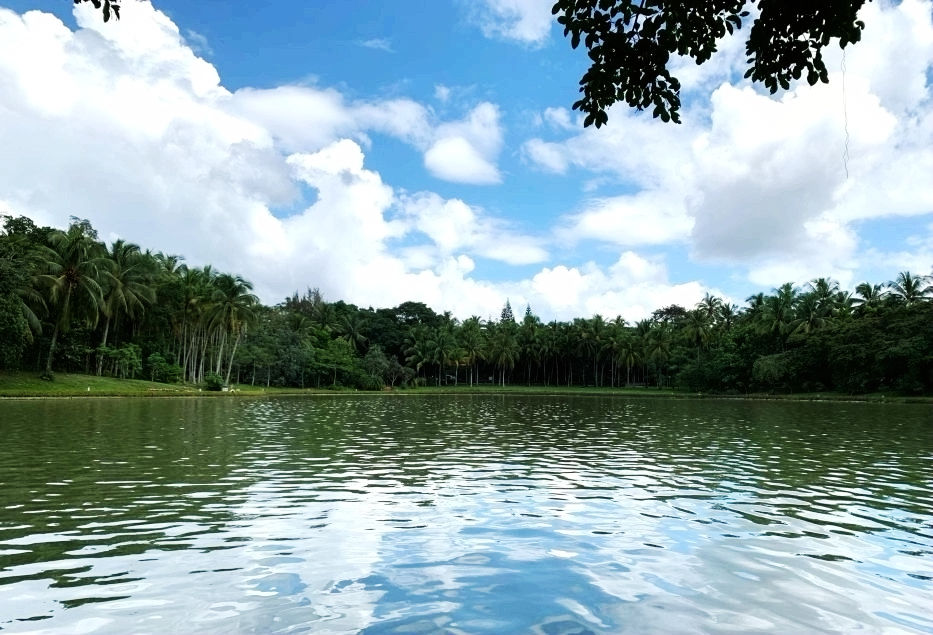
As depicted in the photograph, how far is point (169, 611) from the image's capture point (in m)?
6.32

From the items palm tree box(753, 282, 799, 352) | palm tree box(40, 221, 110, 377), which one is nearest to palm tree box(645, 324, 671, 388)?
palm tree box(753, 282, 799, 352)

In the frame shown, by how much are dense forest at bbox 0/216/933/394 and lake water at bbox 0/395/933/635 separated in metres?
41.0

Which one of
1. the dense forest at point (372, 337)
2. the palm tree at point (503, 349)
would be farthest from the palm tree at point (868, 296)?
the palm tree at point (503, 349)

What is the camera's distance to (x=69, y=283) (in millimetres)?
54500

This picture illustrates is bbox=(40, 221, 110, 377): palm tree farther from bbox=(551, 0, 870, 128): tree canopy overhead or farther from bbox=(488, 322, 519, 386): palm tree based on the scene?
bbox=(488, 322, 519, 386): palm tree

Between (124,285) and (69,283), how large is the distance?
24.8 feet

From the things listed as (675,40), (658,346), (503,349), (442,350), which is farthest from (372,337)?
(675,40)

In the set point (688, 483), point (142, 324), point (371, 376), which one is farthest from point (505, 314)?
point (688, 483)

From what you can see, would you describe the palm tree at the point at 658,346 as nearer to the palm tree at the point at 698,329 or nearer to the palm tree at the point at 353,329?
the palm tree at the point at 698,329

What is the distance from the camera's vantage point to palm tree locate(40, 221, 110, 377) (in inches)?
2108

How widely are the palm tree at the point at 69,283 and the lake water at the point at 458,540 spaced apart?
40.3m

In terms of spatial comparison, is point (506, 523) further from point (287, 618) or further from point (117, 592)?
point (117, 592)

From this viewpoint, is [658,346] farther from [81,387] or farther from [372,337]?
[81,387]

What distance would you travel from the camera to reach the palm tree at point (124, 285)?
60.2 m
